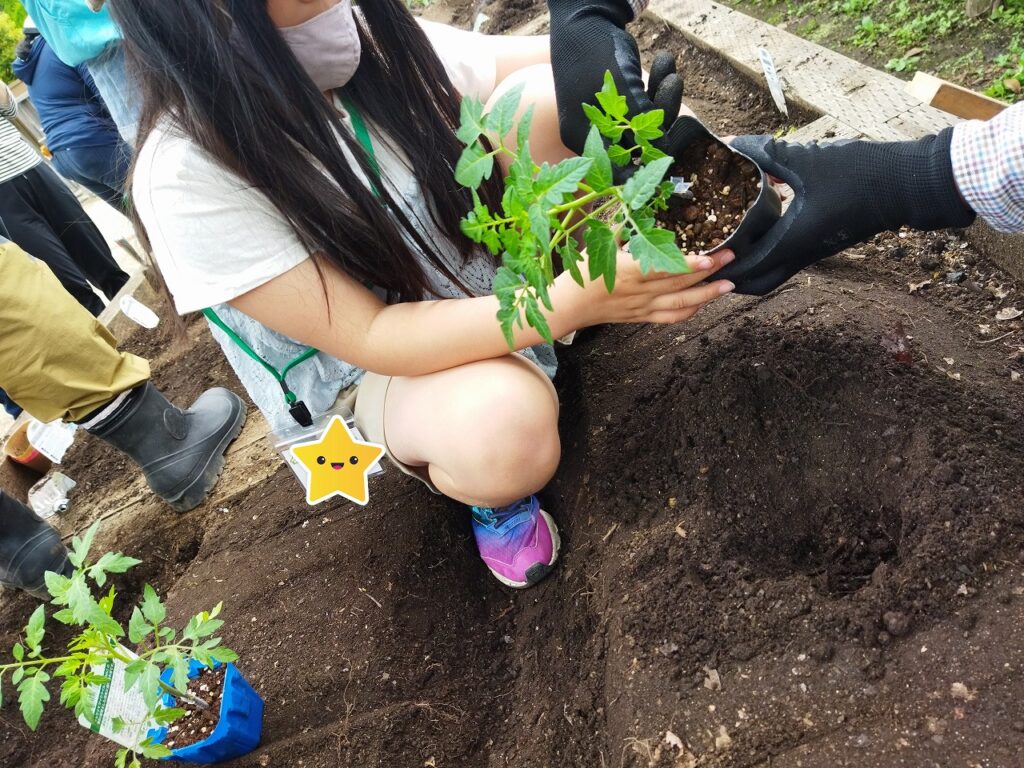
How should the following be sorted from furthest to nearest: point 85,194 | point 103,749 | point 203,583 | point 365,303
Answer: point 85,194 < point 203,583 < point 103,749 < point 365,303

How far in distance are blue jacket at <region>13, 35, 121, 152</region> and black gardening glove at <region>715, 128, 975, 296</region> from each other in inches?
96.8

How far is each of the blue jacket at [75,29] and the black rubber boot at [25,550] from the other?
1.29 metres

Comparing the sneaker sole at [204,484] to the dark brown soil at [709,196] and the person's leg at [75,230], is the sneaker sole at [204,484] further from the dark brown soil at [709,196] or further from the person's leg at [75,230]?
the dark brown soil at [709,196]

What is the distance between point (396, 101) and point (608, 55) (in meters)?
0.42

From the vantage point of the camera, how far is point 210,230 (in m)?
1.25

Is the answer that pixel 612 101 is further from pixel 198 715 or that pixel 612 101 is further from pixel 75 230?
pixel 75 230

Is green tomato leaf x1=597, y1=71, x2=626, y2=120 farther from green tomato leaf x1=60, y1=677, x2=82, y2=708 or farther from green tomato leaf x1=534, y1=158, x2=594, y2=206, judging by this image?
green tomato leaf x1=60, y1=677, x2=82, y2=708

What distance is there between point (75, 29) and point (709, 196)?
1.42 metres

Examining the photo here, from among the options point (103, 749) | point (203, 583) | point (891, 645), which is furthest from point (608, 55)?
point (103, 749)

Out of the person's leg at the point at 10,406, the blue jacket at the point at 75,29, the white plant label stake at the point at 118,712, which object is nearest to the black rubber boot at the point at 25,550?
the person's leg at the point at 10,406

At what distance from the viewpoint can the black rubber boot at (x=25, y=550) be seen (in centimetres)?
215

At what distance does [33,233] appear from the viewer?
9.95 ft

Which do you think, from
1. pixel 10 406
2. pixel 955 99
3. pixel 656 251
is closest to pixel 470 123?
pixel 656 251

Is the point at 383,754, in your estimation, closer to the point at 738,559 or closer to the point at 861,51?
the point at 738,559
